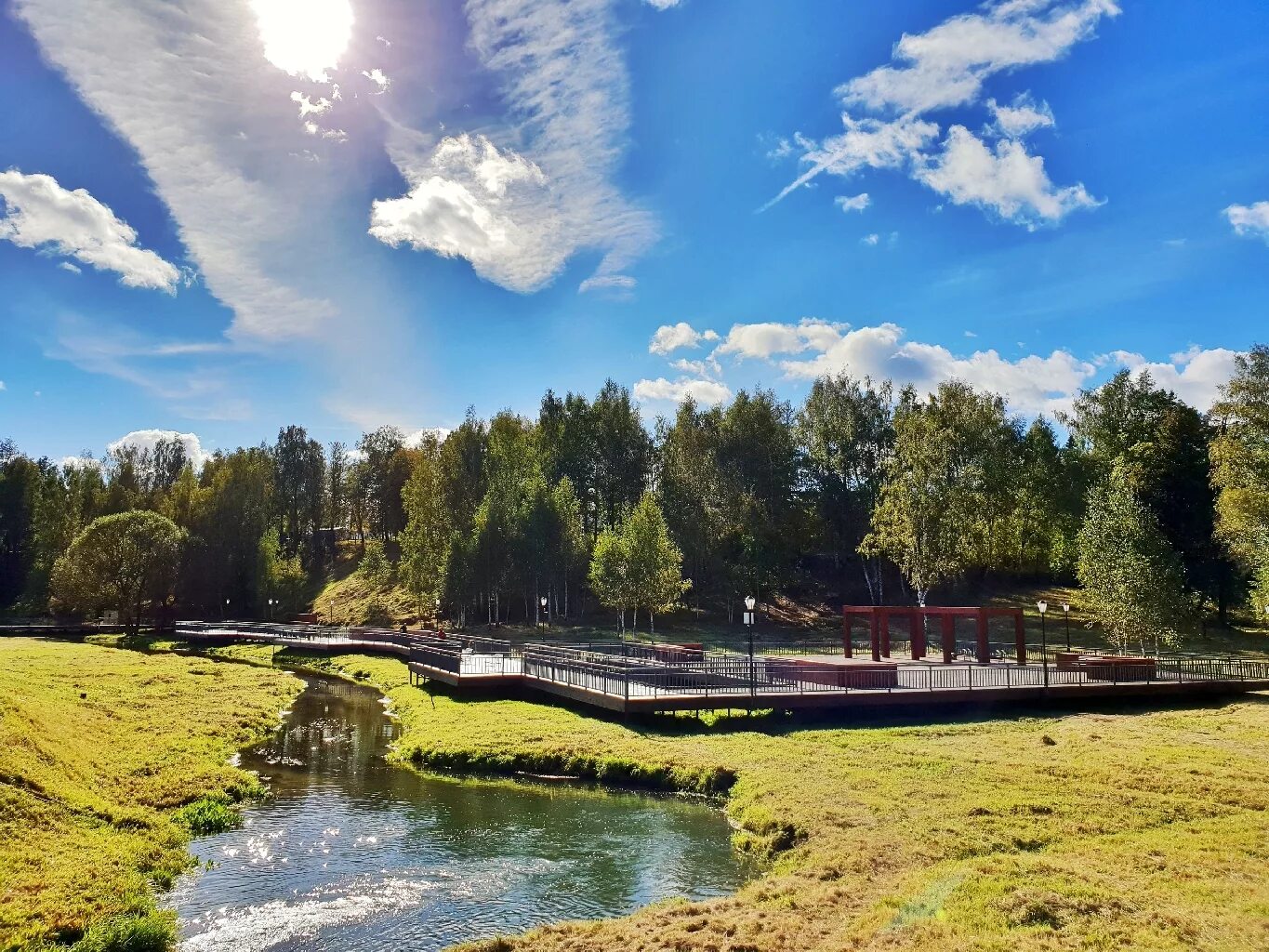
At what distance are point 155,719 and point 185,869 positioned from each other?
49.5ft

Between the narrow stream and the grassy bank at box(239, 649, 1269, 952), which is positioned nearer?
the grassy bank at box(239, 649, 1269, 952)

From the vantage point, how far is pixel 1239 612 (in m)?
66.0

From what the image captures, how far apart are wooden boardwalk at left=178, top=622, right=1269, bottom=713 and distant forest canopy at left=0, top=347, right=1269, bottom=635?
594 inches

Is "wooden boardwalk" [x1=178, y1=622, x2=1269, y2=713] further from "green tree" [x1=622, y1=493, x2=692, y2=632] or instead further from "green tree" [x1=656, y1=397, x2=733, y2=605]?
"green tree" [x1=656, y1=397, x2=733, y2=605]

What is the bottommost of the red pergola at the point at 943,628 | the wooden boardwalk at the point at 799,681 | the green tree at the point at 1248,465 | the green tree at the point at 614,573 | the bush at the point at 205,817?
the bush at the point at 205,817

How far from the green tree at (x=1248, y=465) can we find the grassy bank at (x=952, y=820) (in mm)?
16115

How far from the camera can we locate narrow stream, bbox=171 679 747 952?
1396 centimetres

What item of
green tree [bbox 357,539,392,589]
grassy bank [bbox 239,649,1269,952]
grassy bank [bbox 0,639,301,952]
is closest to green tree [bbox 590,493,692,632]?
grassy bank [bbox 239,649,1269,952]

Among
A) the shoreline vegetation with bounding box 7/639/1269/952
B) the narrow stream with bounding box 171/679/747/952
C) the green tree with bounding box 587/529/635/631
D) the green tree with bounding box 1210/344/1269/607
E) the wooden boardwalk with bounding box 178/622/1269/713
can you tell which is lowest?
the narrow stream with bounding box 171/679/747/952

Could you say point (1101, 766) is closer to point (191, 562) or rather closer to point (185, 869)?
point (185, 869)

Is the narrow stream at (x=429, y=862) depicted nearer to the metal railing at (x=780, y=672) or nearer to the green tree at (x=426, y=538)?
the metal railing at (x=780, y=672)

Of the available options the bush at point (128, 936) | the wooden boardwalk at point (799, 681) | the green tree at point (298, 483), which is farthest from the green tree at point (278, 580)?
the bush at point (128, 936)

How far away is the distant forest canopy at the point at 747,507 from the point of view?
63.9 m

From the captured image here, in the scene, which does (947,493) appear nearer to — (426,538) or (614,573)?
(614,573)
